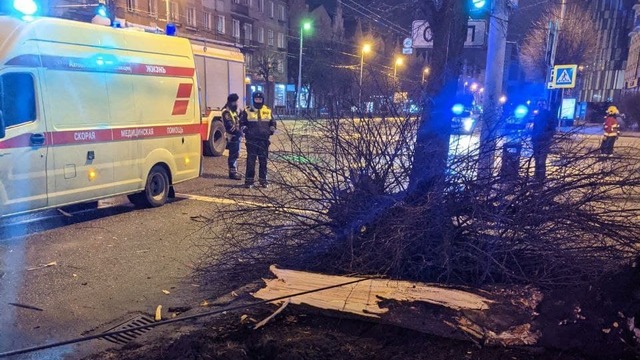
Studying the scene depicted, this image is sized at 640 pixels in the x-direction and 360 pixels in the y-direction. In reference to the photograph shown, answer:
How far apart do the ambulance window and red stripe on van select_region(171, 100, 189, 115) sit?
2.60m

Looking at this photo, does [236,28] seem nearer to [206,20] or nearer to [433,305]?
[206,20]

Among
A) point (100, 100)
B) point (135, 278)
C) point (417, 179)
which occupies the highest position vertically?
point (100, 100)

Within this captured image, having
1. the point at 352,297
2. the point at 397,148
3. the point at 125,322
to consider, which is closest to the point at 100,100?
the point at 125,322

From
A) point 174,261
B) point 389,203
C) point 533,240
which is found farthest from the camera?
point 174,261

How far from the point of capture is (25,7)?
6.49 m

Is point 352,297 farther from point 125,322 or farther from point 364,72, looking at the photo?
point 364,72

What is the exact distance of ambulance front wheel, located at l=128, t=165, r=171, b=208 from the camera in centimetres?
843

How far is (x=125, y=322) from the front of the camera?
4.16 m

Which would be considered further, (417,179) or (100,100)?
(100,100)

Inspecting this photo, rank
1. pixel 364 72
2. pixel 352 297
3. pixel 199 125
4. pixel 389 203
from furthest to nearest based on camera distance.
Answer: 1. pixel 199 125
2. pixel 364 72
3. pixel 389 203
4. pixel 352 297

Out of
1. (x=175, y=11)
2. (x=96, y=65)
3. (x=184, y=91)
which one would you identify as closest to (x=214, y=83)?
(x=184, y=91)

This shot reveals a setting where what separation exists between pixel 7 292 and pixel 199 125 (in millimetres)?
5278

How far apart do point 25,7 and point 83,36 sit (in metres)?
0.81

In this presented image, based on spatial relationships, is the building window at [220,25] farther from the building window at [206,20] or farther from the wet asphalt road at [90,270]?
the wet asphalt road at [90,270]
